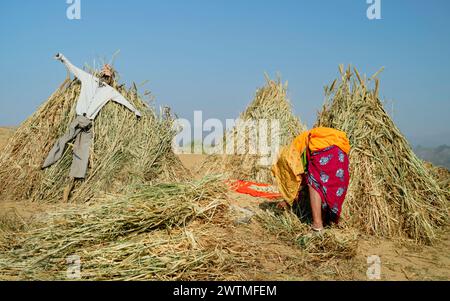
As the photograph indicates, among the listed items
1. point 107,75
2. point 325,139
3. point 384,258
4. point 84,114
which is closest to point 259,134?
point 107,75

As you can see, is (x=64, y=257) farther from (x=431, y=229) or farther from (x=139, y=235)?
(x=431, y=229)

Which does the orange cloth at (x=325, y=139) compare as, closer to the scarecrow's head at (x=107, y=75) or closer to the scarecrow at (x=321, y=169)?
the scarecrow at (x=321, y=169)

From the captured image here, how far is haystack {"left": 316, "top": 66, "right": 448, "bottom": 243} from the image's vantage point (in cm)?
464

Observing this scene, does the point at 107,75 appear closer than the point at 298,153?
No

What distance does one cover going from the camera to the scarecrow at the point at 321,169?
417 centimetres

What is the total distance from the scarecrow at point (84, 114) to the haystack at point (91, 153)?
99 millimetres

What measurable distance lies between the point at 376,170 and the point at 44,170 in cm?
439

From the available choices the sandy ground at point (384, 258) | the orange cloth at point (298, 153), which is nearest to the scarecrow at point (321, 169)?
the orange cloth at point (298, 153)

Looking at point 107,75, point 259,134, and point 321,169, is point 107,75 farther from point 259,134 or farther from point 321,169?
point 321,169

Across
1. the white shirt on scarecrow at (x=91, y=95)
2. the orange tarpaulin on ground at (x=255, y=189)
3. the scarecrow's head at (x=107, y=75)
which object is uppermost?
the scarecrow's head at (x=107, y=75)

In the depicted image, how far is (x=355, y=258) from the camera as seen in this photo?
3.89 metres

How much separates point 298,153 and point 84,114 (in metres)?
3.36

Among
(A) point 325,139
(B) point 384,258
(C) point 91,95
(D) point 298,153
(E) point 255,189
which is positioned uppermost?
(C) point 91,95

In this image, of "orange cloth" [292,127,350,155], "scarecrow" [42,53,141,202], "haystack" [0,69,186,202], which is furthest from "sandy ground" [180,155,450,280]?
"scarecrow" [42,53,141,202]
